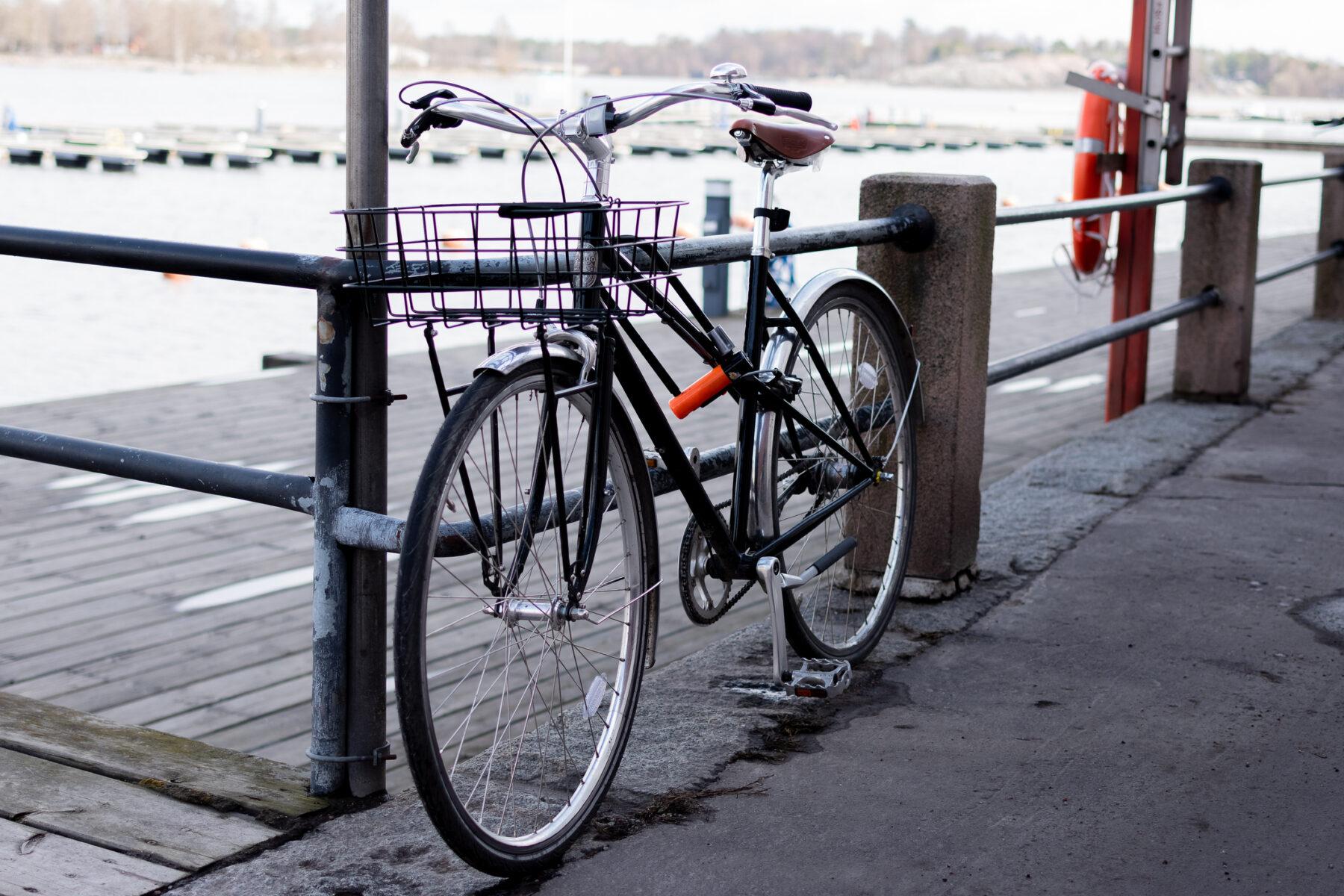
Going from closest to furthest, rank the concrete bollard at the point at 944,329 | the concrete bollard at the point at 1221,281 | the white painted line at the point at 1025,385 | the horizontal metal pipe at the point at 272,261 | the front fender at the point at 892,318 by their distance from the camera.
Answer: the horizontal metal pipe at the point at 272,261 < the front fender at the point at 892,318 < the concrete bollard at the point at 944,329 < the concrete bollard at the point at 1221,281 < the white painted line at the point at 1025,385

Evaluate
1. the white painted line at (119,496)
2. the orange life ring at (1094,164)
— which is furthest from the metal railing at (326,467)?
the orange life ring at (1094,164)

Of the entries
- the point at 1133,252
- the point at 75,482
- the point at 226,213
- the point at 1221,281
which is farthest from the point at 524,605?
the point at 226,213

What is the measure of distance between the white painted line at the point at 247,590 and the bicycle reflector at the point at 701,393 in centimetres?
234

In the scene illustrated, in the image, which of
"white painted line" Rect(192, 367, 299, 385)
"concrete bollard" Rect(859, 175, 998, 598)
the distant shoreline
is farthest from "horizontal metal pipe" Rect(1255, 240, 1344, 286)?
the distant shoreline

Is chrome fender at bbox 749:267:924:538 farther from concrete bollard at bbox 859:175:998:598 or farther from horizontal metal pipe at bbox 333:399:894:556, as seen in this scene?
concrete bollard at bbox 859:175:998:598

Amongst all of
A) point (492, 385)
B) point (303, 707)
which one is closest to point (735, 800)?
point (492, 385)

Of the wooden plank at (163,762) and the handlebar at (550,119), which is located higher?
the handlebar at (550,119)

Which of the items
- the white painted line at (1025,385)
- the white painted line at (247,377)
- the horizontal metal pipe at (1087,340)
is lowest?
the white painted line at (247,377)

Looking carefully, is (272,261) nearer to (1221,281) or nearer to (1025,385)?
(1221,281)

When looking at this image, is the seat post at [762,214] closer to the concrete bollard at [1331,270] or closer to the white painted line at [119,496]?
the white painted line at [119,496]

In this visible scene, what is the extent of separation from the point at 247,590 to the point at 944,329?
223 cm

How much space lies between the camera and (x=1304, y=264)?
7027 millimetres

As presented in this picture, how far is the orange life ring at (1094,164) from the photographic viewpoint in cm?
639

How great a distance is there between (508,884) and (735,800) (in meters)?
0.42
